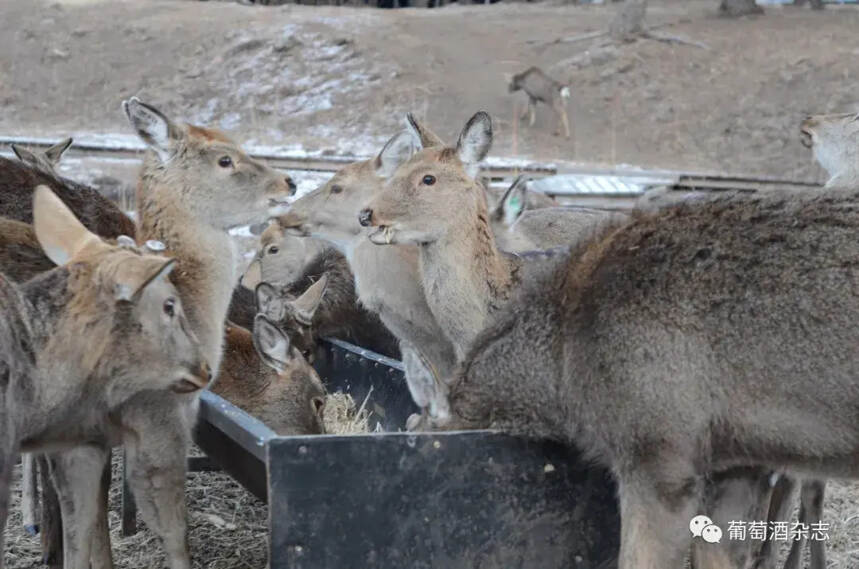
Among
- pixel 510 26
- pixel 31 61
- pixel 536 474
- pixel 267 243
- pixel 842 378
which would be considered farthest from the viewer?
pixel 510 26

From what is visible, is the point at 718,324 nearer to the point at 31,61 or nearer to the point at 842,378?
the point at 842,378

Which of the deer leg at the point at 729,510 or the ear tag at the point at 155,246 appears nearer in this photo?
the deer leg at the point at 729,510

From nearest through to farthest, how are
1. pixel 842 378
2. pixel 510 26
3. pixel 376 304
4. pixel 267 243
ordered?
pixel 842 378, pixel 376 304, pixel 267 243, pixel 510 26

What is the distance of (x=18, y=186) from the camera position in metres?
8.12

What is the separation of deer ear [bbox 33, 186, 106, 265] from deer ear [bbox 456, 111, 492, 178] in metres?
2.25

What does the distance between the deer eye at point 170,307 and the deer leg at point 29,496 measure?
2.58 metres

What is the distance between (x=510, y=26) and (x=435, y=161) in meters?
27.3

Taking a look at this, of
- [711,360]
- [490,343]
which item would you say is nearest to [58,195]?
[490,343]

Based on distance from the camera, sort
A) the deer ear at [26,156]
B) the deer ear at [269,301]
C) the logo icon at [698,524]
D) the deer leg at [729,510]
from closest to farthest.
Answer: the logo icon at [698,524] < the deer leg at [729,510] < the deer ear at [269,301] < the deer ear at [26,156]

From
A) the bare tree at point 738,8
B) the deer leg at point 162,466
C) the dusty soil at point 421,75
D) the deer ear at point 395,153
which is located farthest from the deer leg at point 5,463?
the bare tree at point 738,8

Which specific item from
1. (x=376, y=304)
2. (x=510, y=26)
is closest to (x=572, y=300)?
(x=376, y=304)

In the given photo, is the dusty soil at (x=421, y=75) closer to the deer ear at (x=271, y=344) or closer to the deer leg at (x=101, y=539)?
the deer ear at (x=271, y=344)

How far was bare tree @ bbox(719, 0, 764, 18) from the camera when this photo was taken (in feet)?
112

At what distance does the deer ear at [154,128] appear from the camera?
7.45 m
